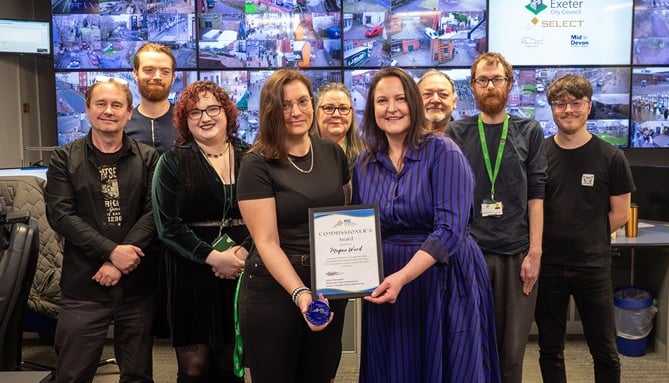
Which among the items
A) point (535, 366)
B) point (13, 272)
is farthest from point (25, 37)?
point (535, 366)

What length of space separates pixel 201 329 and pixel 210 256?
32cm

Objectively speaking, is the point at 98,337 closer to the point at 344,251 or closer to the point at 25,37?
the point at 344,251

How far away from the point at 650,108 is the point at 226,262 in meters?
4.11

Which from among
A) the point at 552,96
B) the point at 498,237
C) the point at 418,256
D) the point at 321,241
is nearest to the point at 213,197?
the point at 321,241

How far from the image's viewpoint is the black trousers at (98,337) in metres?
2.56

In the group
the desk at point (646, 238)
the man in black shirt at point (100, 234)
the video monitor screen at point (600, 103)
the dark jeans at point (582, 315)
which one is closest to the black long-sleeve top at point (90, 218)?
the man in black shirt at point (100, 234)

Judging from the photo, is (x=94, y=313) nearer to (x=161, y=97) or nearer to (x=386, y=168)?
(x=161, y=97)

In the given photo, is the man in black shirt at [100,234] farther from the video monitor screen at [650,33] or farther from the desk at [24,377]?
the video monitor screen at [650,33]

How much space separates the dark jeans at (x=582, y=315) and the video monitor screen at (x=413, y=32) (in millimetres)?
2629

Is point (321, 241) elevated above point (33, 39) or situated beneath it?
situated beneath

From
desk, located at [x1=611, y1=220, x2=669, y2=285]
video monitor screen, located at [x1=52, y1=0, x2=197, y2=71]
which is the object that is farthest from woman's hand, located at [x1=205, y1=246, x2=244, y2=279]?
video monitor screen, located at [x1=52, y1=0, x2=197, y2=71]

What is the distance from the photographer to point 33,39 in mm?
4793

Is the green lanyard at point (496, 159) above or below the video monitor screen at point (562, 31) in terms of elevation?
below

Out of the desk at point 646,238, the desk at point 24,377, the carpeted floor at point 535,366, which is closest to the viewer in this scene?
the desk at point 24,377
